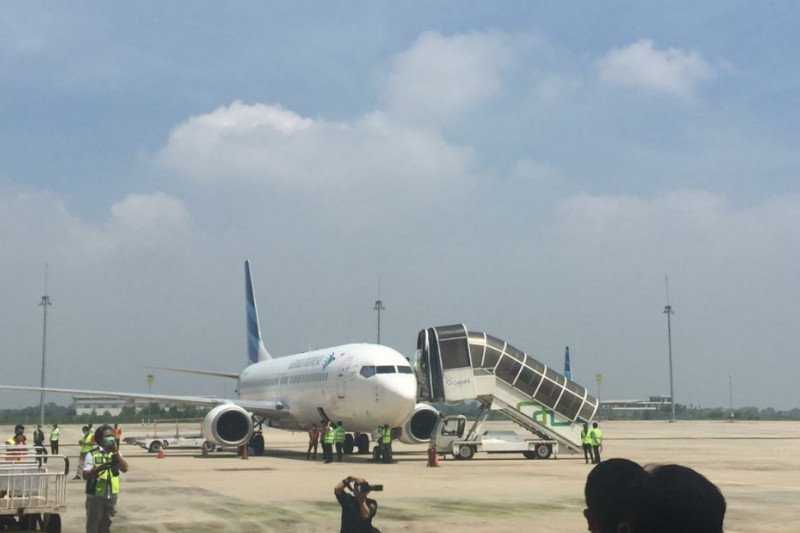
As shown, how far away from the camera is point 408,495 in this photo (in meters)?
19.0

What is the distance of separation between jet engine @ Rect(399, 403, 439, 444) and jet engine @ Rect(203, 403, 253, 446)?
18.6ft

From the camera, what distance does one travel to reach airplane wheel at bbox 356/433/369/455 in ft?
122

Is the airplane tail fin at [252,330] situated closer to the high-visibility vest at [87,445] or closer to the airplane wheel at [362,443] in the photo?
the airplane wheel at [362,443]

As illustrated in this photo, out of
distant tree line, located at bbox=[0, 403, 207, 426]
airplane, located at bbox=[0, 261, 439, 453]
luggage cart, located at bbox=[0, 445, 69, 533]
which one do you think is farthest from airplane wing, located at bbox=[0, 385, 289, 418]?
distant tree line, located at bbox=[0, 403, 207, 426]

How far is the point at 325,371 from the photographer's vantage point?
33.7 metres

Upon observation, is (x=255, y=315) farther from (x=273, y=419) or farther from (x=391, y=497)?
(x=391, y=497)

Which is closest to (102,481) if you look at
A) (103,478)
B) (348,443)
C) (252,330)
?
(103,478)

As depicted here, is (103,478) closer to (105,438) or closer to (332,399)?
(105,438)

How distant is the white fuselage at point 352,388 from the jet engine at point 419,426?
326 centimetres

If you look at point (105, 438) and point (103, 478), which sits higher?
point (105, 438)

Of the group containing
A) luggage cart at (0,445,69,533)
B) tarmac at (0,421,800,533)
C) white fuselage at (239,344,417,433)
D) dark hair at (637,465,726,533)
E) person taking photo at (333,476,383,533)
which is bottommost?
tarmac at (0,421,800,533)

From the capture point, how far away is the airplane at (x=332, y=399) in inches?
1209

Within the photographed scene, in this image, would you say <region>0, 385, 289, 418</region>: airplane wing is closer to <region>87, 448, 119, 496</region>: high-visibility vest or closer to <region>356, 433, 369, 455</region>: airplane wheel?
<region>356, 433, 369, 455</region>: airplane wheel

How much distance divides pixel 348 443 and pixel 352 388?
21.6ft
